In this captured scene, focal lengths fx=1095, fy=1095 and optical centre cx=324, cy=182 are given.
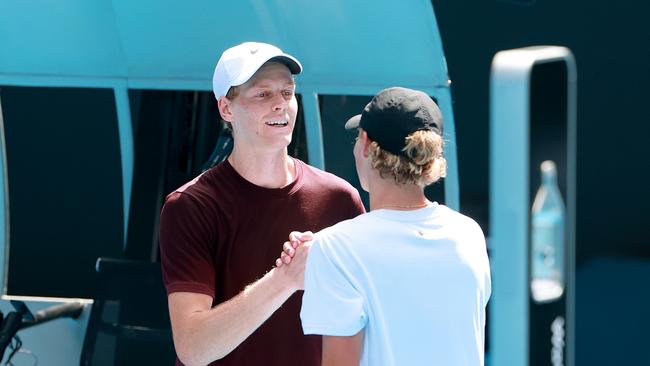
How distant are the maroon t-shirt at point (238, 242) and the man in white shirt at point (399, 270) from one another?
17.3 inches

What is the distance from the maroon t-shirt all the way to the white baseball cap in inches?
7.8

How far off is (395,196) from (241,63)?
630 mm

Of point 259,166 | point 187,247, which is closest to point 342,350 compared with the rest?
point 187,247

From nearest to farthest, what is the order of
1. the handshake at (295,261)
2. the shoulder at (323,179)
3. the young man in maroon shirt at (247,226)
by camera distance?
the handshake at (295,261)
the young man in maroon shirt at (247,226)
the shoulder at (323,179)

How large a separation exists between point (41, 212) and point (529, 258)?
3979 mm

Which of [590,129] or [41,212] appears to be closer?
[590,129]

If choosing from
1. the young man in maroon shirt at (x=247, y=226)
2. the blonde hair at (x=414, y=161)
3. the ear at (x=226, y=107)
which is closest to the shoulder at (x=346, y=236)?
the blonde hair at (x=414, y=161)

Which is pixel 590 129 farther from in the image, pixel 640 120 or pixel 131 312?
pixel 131 312

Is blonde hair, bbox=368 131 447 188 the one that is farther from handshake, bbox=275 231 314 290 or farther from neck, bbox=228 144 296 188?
neck, bbox=228 144 296 188

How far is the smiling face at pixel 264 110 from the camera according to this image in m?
2.50

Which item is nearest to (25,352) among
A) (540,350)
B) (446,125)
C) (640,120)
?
(446,125)

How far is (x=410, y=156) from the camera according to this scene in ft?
6.61

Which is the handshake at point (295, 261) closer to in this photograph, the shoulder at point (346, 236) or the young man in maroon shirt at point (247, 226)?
the young man in maroon shirt at point (247, 226)

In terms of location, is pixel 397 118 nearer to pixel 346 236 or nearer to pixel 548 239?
pixel 346 236
